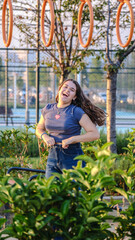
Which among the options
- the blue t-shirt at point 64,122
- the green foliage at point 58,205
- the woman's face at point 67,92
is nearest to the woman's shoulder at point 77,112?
the blue t-shirt at point 64,122

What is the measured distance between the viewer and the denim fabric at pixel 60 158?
11.4 feet

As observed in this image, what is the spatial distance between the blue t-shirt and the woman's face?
8 centimetres

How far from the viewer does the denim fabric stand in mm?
3469

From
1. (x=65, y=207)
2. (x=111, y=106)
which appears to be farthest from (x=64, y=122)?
(x=111, y=106)

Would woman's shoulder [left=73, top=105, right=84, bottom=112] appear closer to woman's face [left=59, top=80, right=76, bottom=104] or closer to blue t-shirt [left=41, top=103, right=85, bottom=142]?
blue t-shirt [left=41, top=103, right=85, bottom=142]

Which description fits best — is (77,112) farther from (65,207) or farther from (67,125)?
(65,207)

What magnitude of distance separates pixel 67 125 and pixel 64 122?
36 millimetres

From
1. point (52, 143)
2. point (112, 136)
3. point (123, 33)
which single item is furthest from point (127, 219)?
point (123, 33)

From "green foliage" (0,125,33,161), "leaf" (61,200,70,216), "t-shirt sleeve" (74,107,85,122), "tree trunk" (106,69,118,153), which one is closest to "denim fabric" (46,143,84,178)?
"t-shirt sleeve" (74,107,85,122)

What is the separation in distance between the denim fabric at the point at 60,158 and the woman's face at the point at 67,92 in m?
0.43

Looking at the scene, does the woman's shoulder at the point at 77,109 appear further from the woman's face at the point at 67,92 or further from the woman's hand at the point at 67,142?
the woman's hand at the point at 67,142

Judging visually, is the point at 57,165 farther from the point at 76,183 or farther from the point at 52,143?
the point at 76,183

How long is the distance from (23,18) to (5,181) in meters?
8.04

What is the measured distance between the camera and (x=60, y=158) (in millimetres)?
3488
